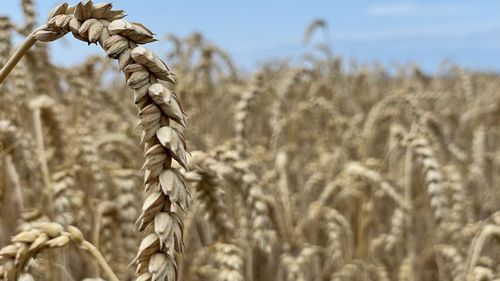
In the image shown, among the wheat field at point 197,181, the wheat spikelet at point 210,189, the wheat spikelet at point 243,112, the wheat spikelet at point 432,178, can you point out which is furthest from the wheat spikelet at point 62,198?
the wheat spikelet at point 432,178

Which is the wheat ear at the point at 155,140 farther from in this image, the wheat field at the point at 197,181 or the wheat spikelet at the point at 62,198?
the wheat spikelet at the point at 62,198

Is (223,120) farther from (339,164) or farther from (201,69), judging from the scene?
(339,164)

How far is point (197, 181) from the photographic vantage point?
1214 mm

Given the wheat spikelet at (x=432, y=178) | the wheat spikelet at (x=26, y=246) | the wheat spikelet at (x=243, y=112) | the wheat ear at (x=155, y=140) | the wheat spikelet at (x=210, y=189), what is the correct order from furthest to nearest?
the wheat spikelet at (x=243, y=112)
the wheat spikelet at (x=432, y=178)
the wheat spikelet at (x=210, y=189)
the wheat spikelet at (x=26, y=246)
the wheat ear at (x=155, y=140)

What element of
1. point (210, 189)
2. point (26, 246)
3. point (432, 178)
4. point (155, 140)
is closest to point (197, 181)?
point (210, 189)

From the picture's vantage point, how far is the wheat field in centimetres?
61

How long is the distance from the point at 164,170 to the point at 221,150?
0.81 metres

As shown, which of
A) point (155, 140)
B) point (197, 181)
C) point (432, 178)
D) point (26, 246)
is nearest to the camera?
point (155, 140)

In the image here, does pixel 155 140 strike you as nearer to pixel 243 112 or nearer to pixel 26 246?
pixel 26 246

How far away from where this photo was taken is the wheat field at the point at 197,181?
613 millimetres

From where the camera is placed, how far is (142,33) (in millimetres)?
626

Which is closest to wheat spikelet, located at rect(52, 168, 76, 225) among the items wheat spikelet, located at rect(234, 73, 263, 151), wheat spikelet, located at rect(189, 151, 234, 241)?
wheat spikelet, located at rect(189, 151, 234, 241)

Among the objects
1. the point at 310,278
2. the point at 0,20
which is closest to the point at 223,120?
the point at 310,278

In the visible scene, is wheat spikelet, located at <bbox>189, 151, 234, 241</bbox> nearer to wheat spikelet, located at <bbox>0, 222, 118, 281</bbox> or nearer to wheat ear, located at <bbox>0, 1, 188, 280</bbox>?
wheat spikelet, located at <bbox>0, 222, 118, 281</bbox>
